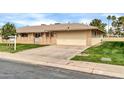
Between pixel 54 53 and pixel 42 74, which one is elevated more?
pixel 54 53

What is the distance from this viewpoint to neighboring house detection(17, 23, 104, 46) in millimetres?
27269

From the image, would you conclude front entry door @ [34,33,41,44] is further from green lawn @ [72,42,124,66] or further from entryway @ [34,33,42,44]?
green lawn @ [72,42,124,66]

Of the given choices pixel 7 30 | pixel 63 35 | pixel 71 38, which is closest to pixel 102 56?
pixel 71 38

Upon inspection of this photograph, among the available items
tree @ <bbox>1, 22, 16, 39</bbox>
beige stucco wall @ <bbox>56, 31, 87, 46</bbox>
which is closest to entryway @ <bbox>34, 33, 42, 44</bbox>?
beige stucco wall @ <bbox>56, 31, 87, 46</bbox>

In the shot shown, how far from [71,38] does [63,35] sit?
1634 millimetres

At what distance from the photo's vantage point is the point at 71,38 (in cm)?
2839

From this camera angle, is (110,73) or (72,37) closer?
(110,73)

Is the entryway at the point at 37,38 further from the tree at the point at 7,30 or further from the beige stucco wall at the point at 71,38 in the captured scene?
the tree at the point at 7,30

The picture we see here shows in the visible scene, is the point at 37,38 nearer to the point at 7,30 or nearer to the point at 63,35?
the point at 63,35
